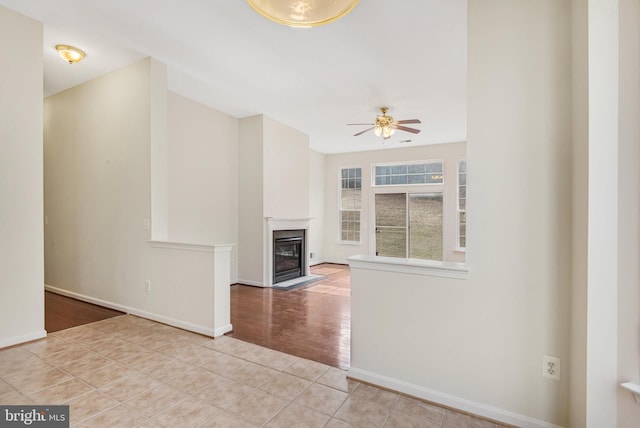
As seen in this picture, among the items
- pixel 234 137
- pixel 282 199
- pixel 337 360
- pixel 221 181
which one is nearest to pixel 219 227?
pixel 221 181

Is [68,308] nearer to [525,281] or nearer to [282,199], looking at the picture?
[282,199]

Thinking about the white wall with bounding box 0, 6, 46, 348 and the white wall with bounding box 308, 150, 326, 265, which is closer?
the white wall with bounding box 0, 6, 46, 348

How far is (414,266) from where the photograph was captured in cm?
207

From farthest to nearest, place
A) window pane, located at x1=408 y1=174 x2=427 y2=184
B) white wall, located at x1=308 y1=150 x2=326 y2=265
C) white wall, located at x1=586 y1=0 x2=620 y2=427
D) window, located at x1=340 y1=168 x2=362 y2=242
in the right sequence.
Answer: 1. window, located at x1=340 y1=168 x2=362 y2=242
2. white wall, located at x1=308 y1=150 x2=326 y2=265
3. window pane, located at x1=408 y1=174 x2=427 y2=184
4. white wall, located at x1=586 y1=0 x2=620 y2=427

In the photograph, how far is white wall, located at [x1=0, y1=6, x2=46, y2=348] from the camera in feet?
9.06

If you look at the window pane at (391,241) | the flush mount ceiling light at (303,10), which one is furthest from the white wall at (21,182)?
the window pane at (391,241)

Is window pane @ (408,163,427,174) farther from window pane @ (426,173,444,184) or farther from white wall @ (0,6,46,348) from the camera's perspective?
white wall @ (0,6,46,348)

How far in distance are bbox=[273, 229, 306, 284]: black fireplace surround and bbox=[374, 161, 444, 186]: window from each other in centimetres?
277

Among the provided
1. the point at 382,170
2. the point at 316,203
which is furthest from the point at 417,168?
the point at 316,203

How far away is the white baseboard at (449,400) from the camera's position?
1.78m

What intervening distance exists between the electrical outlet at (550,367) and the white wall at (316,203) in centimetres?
619

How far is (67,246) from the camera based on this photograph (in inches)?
172

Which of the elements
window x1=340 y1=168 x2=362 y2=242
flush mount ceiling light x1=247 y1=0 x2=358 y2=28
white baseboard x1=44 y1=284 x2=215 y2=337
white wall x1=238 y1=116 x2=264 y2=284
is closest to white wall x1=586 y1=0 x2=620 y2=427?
flush mount ceiling light x1=247 y1=0 x2=358 y2=28

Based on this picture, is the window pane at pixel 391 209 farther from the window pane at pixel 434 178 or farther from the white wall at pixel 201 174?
the white wall at pixel 201 174
